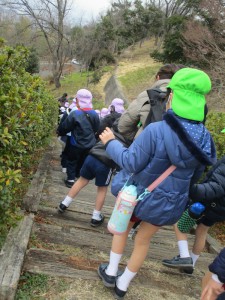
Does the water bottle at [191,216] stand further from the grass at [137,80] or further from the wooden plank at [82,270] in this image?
the grass at [137,80]

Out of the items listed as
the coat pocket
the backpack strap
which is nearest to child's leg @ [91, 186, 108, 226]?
the coat pocket

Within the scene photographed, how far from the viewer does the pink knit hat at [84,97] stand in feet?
15.8

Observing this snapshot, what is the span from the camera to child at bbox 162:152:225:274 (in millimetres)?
2654

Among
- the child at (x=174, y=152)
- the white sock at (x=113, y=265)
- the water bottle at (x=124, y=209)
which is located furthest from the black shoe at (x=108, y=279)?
the child at (x=174, y=152)

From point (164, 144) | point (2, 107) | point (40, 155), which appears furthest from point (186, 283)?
point (40, 155)

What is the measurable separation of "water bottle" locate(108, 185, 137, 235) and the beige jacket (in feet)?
2.72

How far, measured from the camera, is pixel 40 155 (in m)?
7.38

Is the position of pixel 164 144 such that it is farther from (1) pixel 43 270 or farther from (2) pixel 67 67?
(2) pixel 67 67

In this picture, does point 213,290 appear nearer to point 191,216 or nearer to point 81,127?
point 191,216

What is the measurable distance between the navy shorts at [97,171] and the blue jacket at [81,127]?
1.25 metres

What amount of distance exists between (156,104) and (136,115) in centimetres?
33

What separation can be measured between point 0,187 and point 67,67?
142 ft

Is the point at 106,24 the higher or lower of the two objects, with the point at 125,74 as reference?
higher

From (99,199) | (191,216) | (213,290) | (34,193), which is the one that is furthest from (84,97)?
(213,290)
